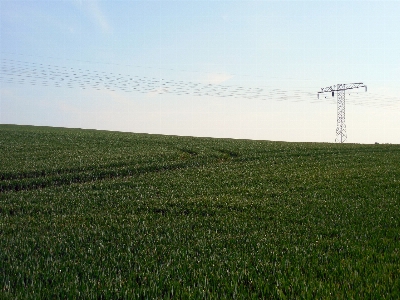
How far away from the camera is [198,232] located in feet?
41.2

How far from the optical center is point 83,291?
7.55 m

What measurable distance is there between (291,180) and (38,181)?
16095mm

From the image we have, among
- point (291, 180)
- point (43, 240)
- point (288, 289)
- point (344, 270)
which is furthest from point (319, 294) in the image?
point (291, 180)

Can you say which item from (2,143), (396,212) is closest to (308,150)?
(396,212)

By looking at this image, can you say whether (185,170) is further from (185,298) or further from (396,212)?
(185,298)

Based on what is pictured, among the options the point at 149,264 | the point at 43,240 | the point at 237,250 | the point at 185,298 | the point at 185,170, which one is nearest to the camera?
the point at 185,298

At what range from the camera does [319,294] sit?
7379 mm

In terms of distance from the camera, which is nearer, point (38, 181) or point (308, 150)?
point (38, 181)

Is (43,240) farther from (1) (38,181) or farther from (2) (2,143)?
(2) (2,143)

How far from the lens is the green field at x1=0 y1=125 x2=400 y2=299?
7.93 m

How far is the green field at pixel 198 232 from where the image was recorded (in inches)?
312

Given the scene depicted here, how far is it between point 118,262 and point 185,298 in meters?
2.75

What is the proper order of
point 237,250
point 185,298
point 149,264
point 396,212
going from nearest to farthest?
point 185,298 < point 149,264 < point 237,250 < point 396,212

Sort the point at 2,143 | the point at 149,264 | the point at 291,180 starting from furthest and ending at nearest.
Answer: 1. the point at 2,143
2. the point at 291,180
3. the point at 149,264
